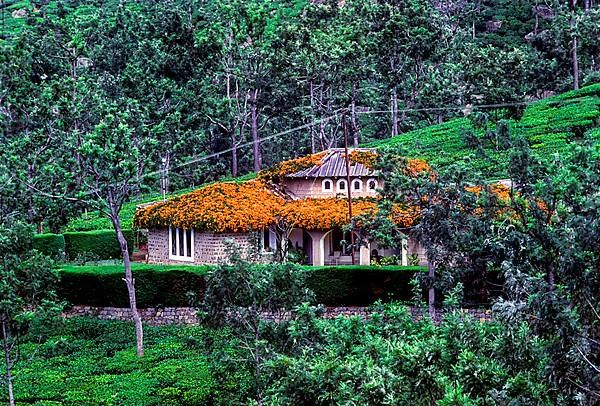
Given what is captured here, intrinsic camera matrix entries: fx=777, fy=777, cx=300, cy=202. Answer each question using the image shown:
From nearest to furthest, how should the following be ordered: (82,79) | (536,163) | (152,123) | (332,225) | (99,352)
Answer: (536,163) < (99,352) < (332,225) < (82,79) < (152,123)

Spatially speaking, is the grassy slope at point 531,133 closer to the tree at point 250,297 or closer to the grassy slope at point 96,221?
the grassy slope at point 96,221

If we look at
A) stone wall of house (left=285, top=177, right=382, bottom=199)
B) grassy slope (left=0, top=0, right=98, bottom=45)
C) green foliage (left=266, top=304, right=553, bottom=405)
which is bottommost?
green foliage (left=266, top=304, right=553, bottom=405)

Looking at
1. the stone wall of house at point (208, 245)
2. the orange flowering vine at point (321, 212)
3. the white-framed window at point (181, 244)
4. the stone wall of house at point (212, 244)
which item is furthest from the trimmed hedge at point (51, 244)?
the orange flowering vine at point (321, 212)

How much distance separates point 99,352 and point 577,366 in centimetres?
1761

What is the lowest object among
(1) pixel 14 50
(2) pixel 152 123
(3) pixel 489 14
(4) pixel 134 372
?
(4) pixel 134 372

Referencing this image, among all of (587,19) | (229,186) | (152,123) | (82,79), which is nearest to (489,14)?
(587,19)

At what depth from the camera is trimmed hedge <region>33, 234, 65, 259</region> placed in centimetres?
3531

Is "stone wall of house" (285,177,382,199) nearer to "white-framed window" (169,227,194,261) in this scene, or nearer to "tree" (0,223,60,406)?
"white-framed window" (169,227,194,261)

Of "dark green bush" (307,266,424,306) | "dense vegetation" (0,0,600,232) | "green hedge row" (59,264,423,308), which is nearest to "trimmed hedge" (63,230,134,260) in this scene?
"dense vegetation" (0,0,600,232)

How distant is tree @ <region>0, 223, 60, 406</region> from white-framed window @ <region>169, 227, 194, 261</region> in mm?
12459

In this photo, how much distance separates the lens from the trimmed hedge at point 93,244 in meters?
37.3

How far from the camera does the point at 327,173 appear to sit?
111 feet

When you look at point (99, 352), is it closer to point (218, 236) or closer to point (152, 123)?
point (218, 236)

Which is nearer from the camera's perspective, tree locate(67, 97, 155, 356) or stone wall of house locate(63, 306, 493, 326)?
tree locate(67, 97, 155, 356)
